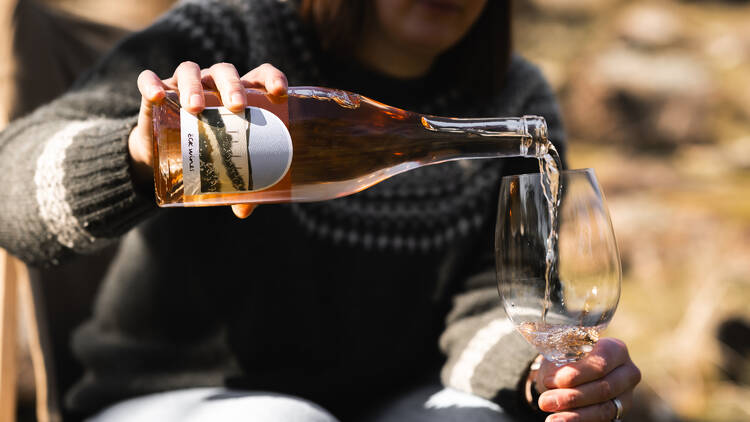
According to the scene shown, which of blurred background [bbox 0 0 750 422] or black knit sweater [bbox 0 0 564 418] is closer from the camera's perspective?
black knit sweater [bbox 0 0 564 418]

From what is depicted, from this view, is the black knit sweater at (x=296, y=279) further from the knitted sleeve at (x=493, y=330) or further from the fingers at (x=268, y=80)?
the fingers at (x=268, y=80)

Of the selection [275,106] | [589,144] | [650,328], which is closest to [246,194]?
[275,106]

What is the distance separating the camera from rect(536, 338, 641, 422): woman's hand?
1.94 feet

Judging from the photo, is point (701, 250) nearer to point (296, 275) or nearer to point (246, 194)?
point (296, 275)

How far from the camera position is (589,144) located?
303cm

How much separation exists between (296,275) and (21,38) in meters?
0.57

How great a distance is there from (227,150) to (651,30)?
10.7 ft

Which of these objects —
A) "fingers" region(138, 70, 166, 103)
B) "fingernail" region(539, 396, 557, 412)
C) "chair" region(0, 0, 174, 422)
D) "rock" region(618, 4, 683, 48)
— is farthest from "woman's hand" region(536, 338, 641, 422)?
"rock" region(618, 4, 683, 48)

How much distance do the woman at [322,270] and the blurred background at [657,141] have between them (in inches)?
10.9

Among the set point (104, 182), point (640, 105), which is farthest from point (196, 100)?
point (640, 105)

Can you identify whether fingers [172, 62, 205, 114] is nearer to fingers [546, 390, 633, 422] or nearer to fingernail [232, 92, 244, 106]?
fingernail [232, 92, 244, 106]

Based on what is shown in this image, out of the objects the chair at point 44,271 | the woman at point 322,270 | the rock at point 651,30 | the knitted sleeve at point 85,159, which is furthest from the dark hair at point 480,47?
the rock at point 651,30

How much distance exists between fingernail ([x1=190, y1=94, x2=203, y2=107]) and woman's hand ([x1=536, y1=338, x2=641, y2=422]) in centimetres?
41

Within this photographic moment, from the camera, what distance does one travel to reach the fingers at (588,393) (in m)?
0.59
